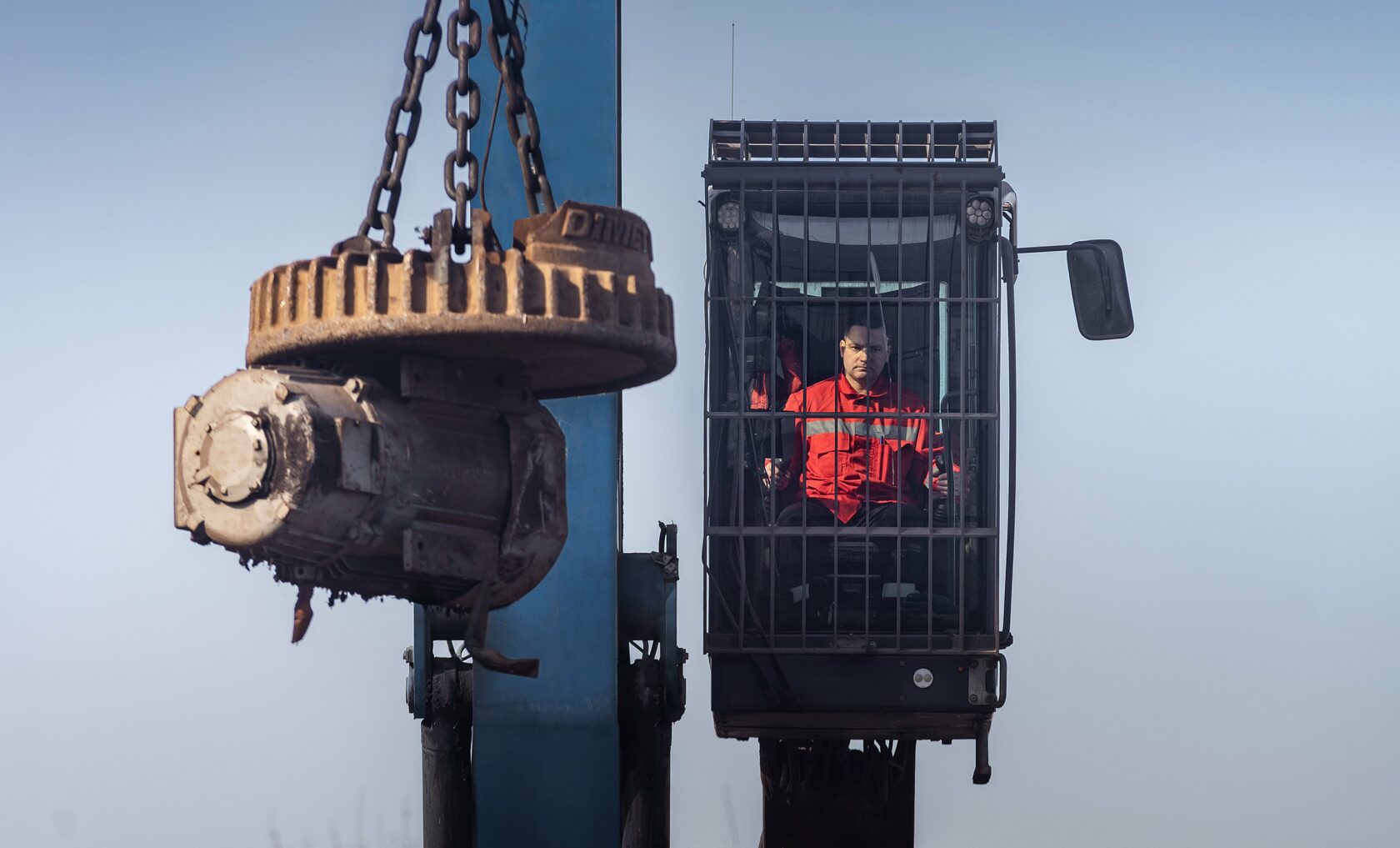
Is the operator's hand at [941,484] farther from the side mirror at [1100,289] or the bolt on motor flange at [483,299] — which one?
the bolt on motor flange at [483,299]

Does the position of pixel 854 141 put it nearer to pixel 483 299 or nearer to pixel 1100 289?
pixel 1100 289

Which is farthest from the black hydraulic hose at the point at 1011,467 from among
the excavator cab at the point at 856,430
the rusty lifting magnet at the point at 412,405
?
the rusty lifting magnet at the point at 412,405

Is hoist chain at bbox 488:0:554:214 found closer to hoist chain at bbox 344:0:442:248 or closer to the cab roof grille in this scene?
hoist chain at bbox 344:0:442:248

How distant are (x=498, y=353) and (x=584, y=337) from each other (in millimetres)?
268

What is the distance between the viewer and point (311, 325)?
10.5 feet

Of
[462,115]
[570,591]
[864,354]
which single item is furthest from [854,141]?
[462,115]

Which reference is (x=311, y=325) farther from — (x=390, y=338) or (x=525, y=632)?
(x=525, y=632)

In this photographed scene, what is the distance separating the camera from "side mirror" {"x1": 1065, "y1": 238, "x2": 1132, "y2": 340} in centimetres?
581

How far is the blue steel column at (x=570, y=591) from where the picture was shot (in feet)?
14.9

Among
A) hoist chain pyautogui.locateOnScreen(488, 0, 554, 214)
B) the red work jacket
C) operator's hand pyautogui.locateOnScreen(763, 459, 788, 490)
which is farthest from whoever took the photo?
the red work jacket

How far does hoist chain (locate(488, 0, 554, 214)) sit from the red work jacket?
3.02 metres

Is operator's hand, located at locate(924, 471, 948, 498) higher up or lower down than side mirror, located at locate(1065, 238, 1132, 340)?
lower down

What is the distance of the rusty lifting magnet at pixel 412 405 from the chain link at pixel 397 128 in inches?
0.4

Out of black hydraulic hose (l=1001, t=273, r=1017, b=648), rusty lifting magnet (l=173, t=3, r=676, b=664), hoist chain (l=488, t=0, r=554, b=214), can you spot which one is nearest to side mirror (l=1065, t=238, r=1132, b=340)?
black hydraulic hose (l=1001, t=273, r=1017, b=648)
